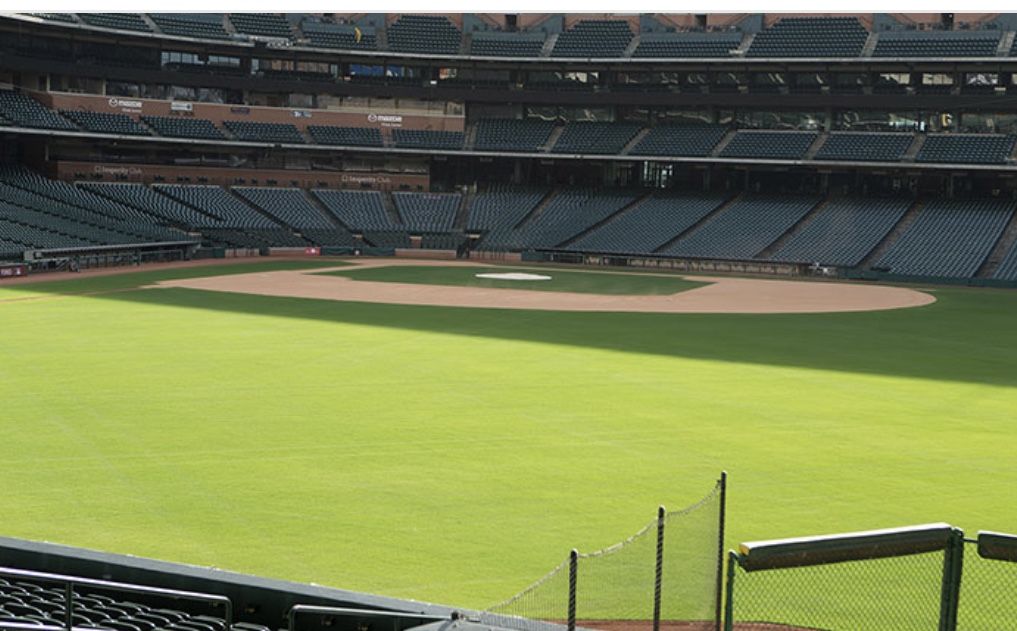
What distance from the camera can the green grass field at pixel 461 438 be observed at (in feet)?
59.4

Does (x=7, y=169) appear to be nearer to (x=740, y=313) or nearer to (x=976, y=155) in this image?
(x=740, y=313)

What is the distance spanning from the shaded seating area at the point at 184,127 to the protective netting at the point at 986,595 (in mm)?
77399

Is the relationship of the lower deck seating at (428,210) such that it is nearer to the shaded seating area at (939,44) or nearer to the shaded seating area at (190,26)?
the shaded seating area at (190,26)

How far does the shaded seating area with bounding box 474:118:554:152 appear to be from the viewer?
91938 millimetres

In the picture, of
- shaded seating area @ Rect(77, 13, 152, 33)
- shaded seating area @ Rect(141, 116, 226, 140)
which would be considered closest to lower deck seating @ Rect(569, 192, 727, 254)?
shaded seating area @ Rect(141, 116, 226, 140)

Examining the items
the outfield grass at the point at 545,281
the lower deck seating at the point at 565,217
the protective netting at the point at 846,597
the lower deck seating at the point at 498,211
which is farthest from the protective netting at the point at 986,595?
the lower deck seating at the point at 498,211

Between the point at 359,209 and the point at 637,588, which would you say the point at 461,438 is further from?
the point at 359,209

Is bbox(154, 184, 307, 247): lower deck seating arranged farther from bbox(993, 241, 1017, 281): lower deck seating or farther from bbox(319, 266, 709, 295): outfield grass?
bbox(993, 241, 1017, 281): lower deck seating

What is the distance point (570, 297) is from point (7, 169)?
45470 millimetres


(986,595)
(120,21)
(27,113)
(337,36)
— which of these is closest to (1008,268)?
(337,36)

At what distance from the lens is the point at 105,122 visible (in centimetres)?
8356

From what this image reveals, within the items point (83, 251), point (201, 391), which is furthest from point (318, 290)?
point (201, 391)

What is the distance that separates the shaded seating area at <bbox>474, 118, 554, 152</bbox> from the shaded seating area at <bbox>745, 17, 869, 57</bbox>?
57.6ft

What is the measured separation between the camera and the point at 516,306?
53.3 m
